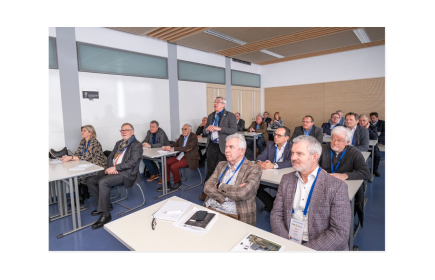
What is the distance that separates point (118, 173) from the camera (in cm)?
348

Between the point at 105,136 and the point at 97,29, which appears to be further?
the point at 105,136

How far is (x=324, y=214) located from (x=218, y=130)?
7.68 feet

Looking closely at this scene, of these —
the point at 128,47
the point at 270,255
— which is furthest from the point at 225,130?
the point at 128,47

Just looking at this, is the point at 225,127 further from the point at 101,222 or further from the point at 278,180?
the point at 101,222

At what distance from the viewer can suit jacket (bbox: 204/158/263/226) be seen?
7.18 feet

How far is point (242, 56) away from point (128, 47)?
3.97 m

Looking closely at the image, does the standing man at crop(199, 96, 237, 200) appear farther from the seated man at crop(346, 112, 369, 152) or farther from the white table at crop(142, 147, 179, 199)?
the seated man at crop(346, 112, 369, 152)

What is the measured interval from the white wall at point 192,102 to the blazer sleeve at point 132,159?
3.11 m

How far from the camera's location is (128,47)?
5.32 meters

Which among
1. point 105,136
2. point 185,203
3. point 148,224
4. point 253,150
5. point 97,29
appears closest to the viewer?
point 148,224

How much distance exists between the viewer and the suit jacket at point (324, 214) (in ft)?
5.44

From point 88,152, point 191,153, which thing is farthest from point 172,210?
point 191,153

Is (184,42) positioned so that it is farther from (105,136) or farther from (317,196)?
(317,196)

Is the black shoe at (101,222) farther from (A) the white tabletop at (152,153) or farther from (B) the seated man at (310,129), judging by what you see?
(B) the seated man at (310,129)
